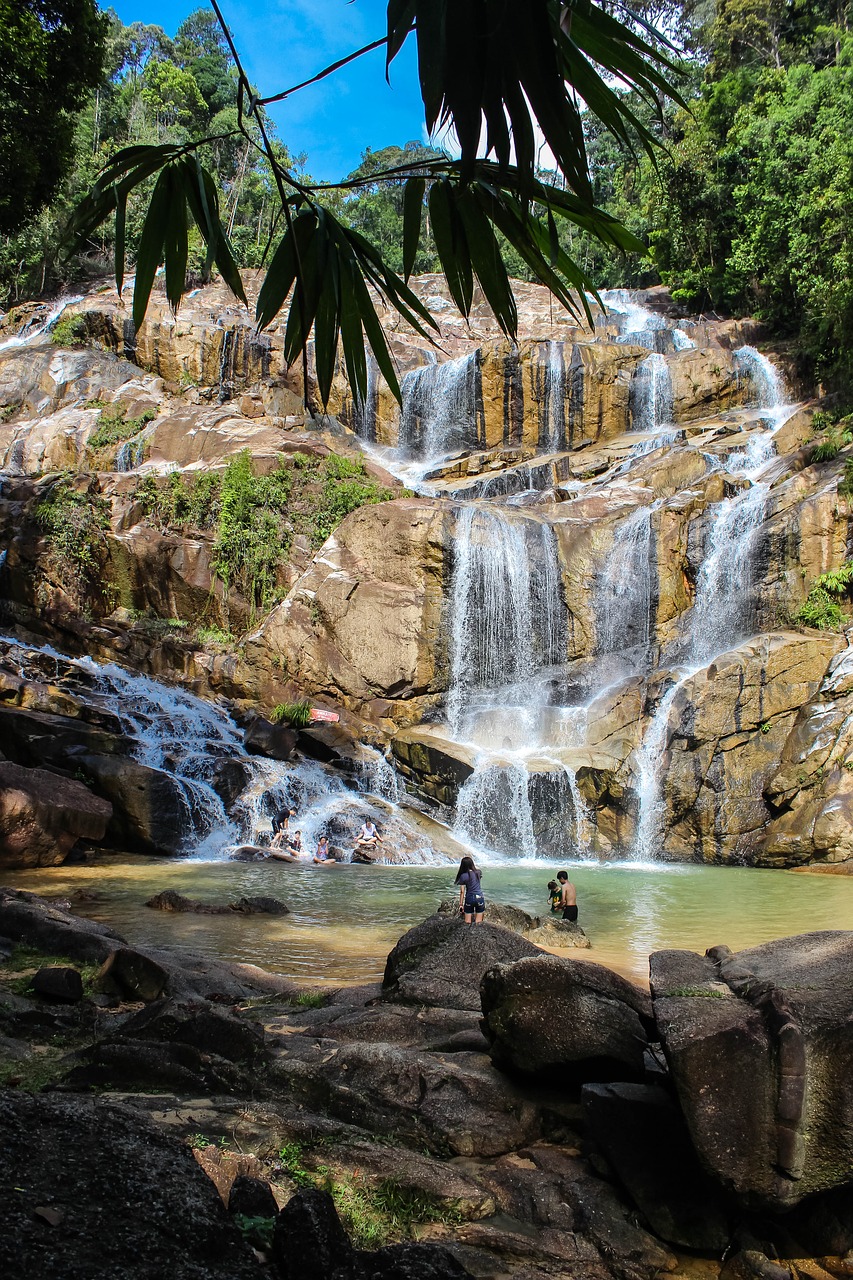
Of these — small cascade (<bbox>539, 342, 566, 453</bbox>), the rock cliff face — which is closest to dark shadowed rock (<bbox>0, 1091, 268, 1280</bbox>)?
the rock cliff face

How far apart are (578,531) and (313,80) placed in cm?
2113

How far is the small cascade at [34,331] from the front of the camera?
3376 cm

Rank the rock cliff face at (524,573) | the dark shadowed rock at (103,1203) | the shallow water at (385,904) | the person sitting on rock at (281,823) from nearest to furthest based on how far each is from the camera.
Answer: the dark shadowed rock at (103,1203) → the shallow water at (385,904) → the person sitting on rock at (281,823) → the rock cliff face at (524,573)

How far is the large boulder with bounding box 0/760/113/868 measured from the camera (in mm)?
12836

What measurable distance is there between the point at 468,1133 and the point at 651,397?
92.9 ft

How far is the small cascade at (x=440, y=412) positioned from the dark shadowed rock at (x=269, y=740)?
14393 millimetres

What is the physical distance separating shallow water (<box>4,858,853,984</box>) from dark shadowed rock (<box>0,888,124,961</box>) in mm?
1720

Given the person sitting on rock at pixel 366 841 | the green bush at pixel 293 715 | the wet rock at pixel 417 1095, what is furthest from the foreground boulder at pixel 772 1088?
the green bush at pixel 293 715

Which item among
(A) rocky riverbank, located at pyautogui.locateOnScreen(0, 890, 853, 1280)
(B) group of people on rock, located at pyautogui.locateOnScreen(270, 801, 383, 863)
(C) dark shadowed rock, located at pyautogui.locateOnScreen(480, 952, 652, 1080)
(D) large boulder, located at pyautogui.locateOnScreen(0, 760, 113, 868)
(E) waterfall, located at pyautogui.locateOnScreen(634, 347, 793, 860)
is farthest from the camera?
(E) waterfall, located at pyautogui.locateOnScreen(634, 347, 793, 860)

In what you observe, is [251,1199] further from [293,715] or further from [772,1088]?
[293,715]

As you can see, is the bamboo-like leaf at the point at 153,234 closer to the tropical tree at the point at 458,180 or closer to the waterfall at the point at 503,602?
the tropical tree at the point at 458,180

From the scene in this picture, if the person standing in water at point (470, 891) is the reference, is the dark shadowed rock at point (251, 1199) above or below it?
above

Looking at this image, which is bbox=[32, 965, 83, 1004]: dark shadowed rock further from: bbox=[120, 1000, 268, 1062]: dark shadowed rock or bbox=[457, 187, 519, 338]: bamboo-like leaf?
bbox=[457, 187, 519, 338]: bamboo-like leaf

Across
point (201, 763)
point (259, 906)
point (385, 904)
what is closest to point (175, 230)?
point (259, 906)
